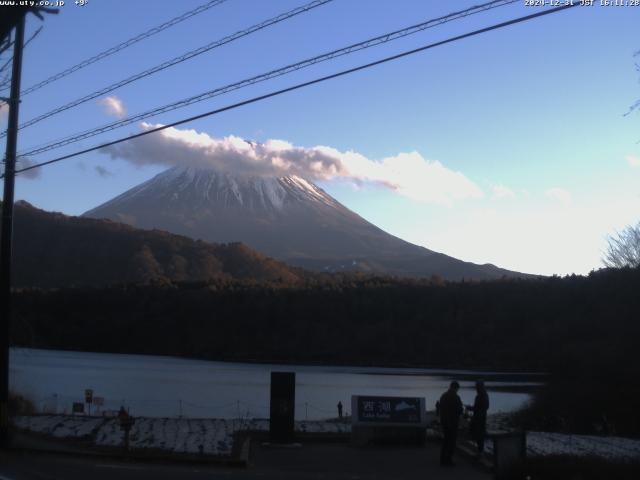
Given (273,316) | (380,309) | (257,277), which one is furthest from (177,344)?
(257,277)

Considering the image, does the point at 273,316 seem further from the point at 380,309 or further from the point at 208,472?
the point at 208,472

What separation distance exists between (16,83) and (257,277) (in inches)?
5752

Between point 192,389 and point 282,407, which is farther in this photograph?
point 192,389

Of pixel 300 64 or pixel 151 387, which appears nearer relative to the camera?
pixel 300 64

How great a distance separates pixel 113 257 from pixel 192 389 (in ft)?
340

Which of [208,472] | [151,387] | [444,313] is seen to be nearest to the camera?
[208,472]

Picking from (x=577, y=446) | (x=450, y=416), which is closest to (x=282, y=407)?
(x=450, y=416)

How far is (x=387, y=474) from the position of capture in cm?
1448

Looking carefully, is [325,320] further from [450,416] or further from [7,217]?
[450,416]

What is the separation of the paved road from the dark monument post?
0.40m

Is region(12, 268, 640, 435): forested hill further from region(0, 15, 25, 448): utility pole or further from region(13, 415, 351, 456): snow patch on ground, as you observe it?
region(0, 15, 25, 448): utility pole

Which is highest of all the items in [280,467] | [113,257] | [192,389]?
[113,257]

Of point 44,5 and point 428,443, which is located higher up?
point 44,5

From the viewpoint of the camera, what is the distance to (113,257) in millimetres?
157500
